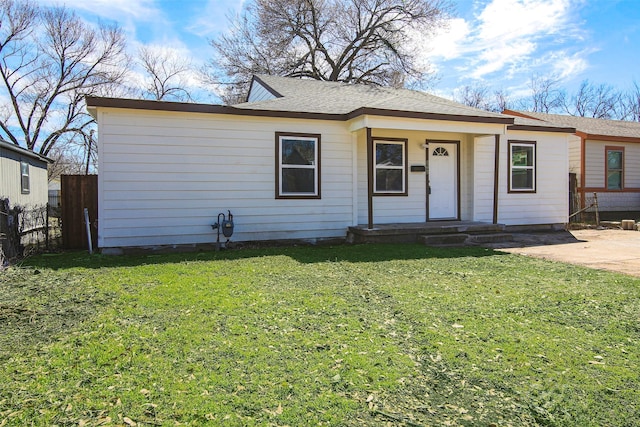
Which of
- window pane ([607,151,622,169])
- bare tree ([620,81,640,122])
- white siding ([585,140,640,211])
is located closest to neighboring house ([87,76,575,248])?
white siding ([585,140,640,211])

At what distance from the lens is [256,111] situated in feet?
27.5

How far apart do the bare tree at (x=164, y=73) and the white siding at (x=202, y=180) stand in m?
21.1

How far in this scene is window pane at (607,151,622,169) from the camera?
15.5 metres

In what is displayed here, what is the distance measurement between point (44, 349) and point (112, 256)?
4624mm

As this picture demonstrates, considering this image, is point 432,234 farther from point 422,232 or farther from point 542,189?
point 542,189

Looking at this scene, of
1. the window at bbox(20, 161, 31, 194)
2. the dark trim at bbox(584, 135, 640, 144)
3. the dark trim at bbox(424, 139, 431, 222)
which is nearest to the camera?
the dark trim at bbox(424, 139, 431, 222)

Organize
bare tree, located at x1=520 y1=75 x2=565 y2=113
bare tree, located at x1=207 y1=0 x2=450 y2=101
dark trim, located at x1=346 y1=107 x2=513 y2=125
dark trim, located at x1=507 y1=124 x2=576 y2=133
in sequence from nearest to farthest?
dark trim, located at x1=346 y1=107 x2=513 y2=125, dark trim, located at x1=507 y1=124 x2=576 y2=133, bare tree, located at x1=207 y1=0 x2=450 y2=101, bare tree, located at x1=520 y1=75 x2=565 y2=113

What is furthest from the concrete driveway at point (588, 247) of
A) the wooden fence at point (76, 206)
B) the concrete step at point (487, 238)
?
the wooden fence at point (76, 206)

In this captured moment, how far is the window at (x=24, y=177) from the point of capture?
12367 millimetres

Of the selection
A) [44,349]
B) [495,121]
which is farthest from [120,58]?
[44,349]

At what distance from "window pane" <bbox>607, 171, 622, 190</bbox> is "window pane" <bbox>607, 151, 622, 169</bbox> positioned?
249 millimetres

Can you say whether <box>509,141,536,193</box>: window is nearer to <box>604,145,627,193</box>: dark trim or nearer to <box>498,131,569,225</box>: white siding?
<box>498,131,569,225</box>: white siding

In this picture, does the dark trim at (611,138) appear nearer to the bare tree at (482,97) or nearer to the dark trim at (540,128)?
the dark trim at (540,128)

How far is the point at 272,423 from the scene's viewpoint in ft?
7.45
